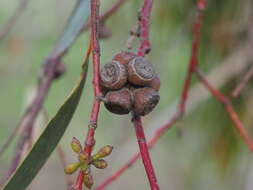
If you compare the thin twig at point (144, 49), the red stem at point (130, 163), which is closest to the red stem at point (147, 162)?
the thin twig at point (144, 49)

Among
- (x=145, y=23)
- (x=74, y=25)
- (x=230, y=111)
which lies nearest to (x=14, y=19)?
(x=74, y=25)

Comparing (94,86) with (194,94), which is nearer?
(94,86)

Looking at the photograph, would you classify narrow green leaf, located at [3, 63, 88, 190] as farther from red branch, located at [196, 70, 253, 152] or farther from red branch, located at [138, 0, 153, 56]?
red branch, located at [196, 70, 253, 152]

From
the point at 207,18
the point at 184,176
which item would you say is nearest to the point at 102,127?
the point at 184,176

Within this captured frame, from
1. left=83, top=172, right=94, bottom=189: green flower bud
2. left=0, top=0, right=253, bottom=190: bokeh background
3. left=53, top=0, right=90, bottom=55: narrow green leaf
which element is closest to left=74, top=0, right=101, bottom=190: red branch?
left=83, top=172, right=94, bottom=189: green flower bud

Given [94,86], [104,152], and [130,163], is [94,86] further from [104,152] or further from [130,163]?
[130,163]

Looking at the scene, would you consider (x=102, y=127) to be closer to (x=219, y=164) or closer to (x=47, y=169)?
(x=47, y=169)

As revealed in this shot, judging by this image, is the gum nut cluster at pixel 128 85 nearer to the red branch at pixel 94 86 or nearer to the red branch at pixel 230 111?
the red branch at pixel 94 86
